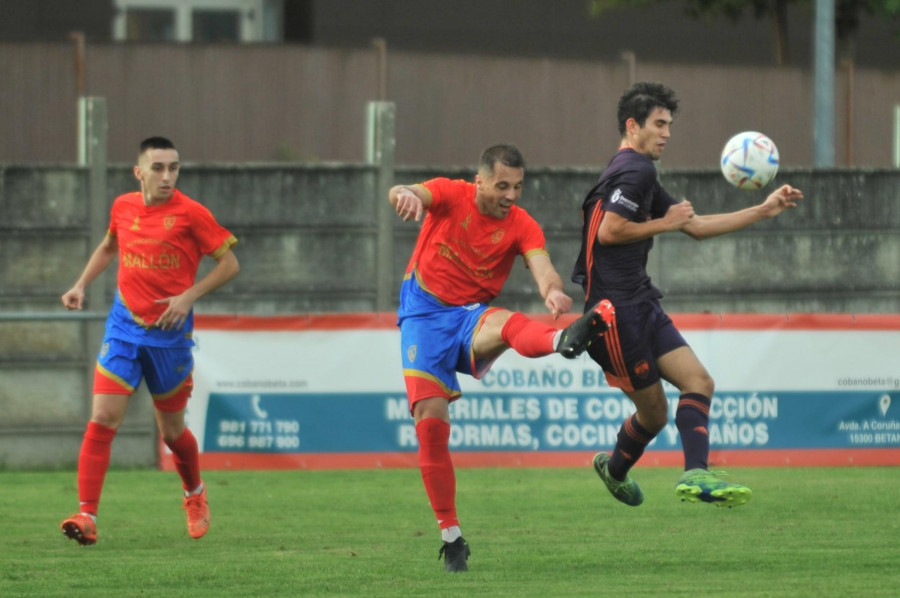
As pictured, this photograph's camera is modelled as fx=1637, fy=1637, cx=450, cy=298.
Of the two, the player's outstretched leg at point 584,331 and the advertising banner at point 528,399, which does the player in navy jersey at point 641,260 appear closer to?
the player's outstretched leg at point 584,331

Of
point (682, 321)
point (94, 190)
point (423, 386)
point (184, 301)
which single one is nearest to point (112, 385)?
point (184, 301)

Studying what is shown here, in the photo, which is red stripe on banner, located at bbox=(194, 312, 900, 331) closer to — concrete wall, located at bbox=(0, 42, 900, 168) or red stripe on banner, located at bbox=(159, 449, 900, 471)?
red stripe on banner, located at bbox=(159, 449, 900, 471)

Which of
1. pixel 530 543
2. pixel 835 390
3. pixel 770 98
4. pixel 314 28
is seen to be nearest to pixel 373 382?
pixel 835 390

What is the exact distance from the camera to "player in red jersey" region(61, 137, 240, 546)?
937cm

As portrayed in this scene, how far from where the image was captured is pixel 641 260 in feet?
28.1

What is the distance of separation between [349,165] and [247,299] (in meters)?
1.47

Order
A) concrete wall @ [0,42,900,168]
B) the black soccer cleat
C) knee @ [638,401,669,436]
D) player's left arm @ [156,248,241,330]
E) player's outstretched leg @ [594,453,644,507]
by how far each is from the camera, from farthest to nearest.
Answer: concrete wall @ [0,42,900,168]
player's left arm @ [156,248,241,330]
player's outstretched leg @ [594,453,644,507]
knee @ [638,401,669,436]
the black soccer cleat

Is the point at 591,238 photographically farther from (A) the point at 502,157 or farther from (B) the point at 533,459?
(B) the point at 533,459

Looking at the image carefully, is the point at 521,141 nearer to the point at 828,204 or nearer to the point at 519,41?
the point at 828,204

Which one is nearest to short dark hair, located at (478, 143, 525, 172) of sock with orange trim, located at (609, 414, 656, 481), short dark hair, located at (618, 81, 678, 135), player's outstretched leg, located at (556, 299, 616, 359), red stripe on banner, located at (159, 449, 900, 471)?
short dark hair, located at (618, 81, 678, 135)

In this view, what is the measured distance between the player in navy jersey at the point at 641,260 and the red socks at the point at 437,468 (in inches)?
37.3

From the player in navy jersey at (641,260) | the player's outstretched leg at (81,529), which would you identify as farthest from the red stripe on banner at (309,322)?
the player in navy jersey at (641,260)

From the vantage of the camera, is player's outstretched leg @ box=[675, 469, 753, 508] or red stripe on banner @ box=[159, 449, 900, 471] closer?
player's outstretched leg @ box=[675, 469, 753, 508]

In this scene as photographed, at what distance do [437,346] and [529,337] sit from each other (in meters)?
0.50
